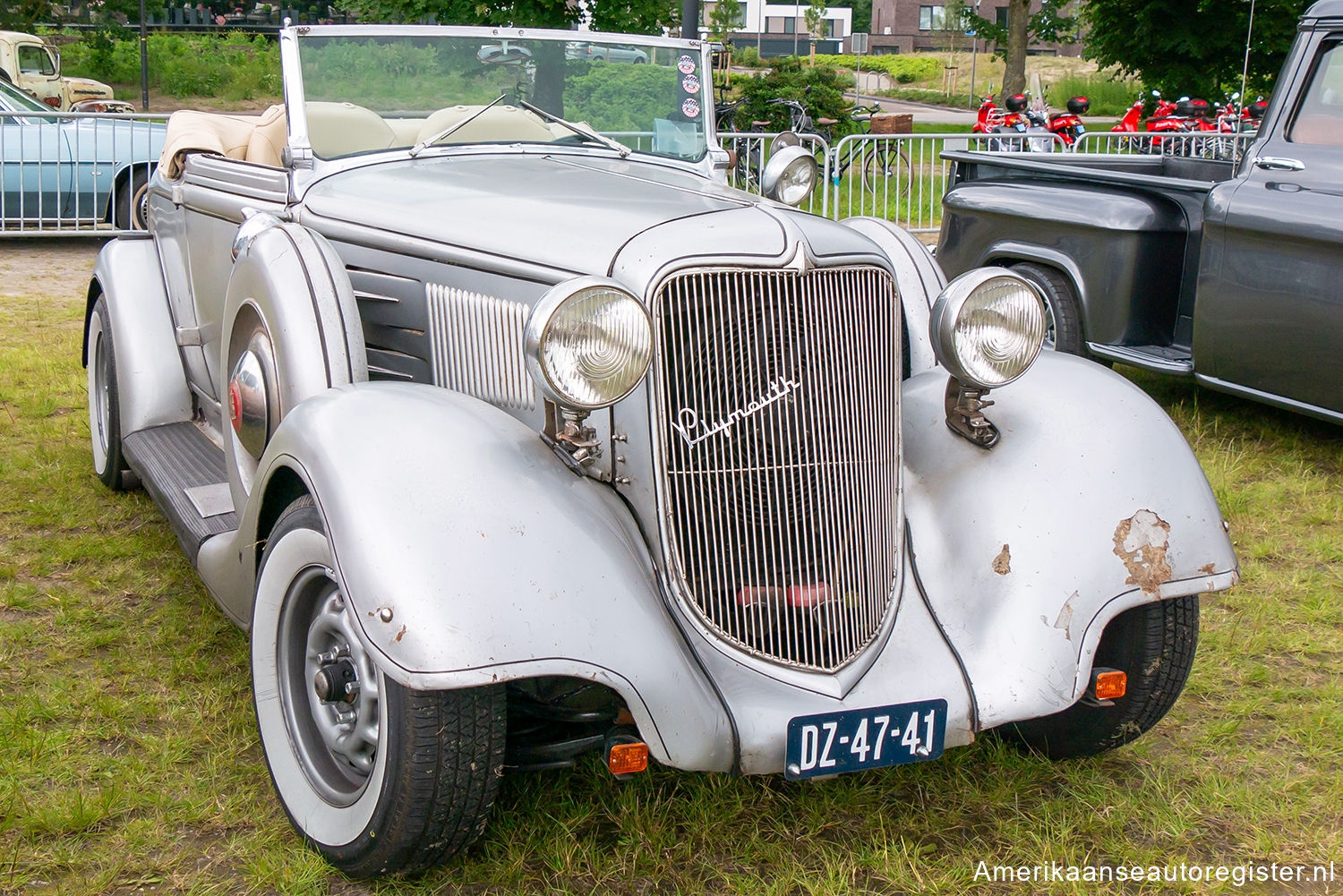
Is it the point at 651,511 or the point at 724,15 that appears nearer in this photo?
the point at 651,511

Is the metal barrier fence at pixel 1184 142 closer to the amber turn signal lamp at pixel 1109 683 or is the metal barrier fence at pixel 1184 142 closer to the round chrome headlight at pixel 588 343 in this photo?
the amber turn signal lamp at pixel 1109 683

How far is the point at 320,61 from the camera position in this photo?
3680 millimetres

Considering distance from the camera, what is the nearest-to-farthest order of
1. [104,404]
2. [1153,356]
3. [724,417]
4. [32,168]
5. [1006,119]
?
[724,417] → [104,404] → [1153,356] → [32,168] → [1006,119]

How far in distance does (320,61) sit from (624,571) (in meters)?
2.20

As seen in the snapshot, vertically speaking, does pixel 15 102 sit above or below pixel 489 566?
above

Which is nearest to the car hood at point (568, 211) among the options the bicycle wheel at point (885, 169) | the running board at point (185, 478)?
the running board at point (185, 478)

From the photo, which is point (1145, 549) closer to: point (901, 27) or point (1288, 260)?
point (1288, 260)

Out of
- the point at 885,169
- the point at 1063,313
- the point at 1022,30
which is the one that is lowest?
the point at 1063,313

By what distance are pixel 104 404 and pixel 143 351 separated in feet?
1.93

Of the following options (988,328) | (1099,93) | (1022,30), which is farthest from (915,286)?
(1099,93)

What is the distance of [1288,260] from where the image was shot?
517 cm

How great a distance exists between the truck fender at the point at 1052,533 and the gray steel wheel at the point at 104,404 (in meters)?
3.12

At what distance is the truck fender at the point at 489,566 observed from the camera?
6.94ft

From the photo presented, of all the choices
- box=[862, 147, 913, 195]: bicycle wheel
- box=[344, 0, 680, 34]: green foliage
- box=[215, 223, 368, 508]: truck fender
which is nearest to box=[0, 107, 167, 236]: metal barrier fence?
box=[344, 0, 680, 34]: green foliage
